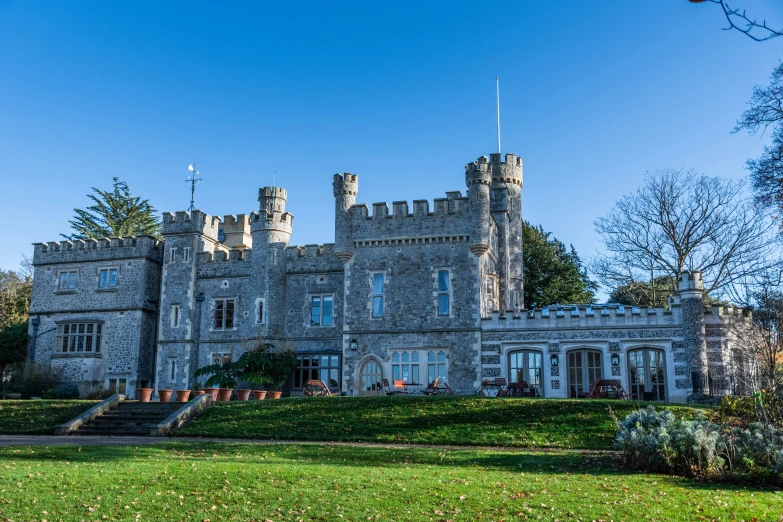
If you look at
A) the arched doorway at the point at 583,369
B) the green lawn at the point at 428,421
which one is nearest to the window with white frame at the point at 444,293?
the arched doorway at the point at 583,369

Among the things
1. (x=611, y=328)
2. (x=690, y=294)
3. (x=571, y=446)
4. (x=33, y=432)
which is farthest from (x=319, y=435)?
(x=690, y=294)

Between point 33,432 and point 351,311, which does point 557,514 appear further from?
point 351,311

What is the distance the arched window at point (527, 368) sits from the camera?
84.4ft

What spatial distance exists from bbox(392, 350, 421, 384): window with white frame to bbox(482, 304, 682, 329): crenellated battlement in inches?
112

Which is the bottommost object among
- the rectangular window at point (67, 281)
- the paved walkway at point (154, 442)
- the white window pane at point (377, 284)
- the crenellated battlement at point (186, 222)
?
the paved walkway at point (154, 442)

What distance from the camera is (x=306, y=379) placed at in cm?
2923

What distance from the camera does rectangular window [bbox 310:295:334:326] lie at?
29531mm

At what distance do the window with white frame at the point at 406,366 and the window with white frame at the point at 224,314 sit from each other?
748 centimetres

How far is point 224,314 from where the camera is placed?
3052 cm

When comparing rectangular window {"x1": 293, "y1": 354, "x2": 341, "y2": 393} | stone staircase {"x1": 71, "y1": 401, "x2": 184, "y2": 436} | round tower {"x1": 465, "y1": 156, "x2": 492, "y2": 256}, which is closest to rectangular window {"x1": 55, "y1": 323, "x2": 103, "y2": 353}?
rectangular window {"x1": 293, "y1": 354, "x2": 341, "y2": 393}

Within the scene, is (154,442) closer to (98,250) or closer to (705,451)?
(705,451)

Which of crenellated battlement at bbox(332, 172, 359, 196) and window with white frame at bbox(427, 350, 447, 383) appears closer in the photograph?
window with white frame at bbox(427, 350, 447, 383)

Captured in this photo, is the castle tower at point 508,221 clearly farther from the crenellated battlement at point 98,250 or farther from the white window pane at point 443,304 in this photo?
Answer: the crenellated battlement at point 98,250

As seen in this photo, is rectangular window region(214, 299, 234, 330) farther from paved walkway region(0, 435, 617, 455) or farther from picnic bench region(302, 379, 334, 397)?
paved walkway region(0, 435, 617, 455)
